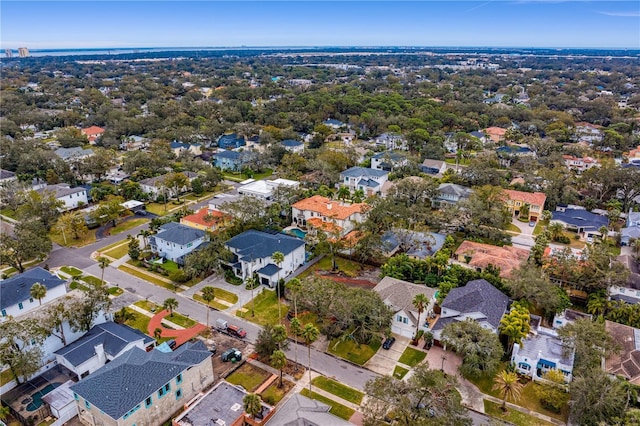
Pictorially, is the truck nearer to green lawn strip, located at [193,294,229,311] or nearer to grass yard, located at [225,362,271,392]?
green lawn strip, located at [193,294,229,311]

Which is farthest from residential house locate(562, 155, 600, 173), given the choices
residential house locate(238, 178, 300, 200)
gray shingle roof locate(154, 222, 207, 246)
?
gray shingle roof locate(154, 222, 207, 246)

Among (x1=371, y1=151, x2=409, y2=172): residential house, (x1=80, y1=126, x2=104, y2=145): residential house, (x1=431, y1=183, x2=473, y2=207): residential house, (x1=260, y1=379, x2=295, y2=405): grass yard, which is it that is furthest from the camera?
(x1=80, y1=126, x2=104, y2=145): residential house

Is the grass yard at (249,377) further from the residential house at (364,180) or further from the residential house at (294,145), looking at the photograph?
the residential house at (294,145)

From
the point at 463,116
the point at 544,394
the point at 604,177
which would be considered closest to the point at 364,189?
the point at 604,177

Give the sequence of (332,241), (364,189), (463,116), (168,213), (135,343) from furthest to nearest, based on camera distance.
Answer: (463,116) → (364,189) → (168,213) → (332,241) → (135,343)

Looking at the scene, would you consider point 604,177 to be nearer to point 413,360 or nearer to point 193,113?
point 413,360

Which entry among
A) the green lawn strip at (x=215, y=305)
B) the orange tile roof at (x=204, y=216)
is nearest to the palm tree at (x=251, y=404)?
the green lawn strip at (x=215, y=305)

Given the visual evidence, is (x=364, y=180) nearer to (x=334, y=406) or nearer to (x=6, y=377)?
(x=334, y=406)
